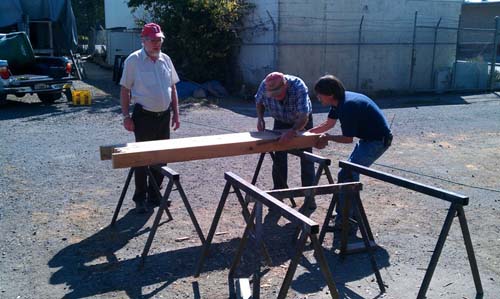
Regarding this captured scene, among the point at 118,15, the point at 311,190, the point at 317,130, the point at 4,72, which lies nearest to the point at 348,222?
the point at 311,190

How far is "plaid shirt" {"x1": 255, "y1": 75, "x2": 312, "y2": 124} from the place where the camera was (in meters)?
5.09

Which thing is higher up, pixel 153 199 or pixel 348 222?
pixel 348 222

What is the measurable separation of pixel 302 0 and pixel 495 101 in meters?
7.23

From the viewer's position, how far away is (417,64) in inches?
713

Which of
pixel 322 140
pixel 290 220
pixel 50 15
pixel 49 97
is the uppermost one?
pixel 50 15

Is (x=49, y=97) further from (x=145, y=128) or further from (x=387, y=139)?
(x=387, y=139)

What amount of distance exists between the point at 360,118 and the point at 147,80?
221 centimetres

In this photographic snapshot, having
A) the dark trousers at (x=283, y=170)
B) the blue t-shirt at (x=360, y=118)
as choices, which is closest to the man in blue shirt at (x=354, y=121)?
the blue t-shirt at (x=360, y=118)

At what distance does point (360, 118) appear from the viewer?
4.73 metres

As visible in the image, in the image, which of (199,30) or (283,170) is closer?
(283,170)

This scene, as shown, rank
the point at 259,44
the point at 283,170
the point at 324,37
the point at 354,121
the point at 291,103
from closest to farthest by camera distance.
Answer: the point at 354,121 < the point at 291,103 < the point at 283,170 < the point at 324,37 < the point at 259,44

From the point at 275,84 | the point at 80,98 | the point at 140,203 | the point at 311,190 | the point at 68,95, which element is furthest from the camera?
the point at 68,95

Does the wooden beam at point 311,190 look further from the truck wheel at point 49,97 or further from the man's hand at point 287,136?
the truck wheel at point 49,97

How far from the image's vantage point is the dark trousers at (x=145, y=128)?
5.21 m
